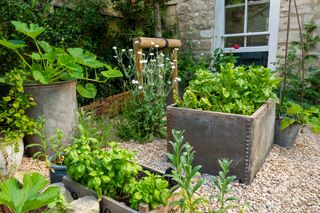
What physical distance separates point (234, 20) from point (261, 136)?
9.30 feet

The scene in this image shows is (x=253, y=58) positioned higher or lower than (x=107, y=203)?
higher

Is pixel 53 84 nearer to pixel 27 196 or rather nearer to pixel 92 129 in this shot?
pixel 92 129

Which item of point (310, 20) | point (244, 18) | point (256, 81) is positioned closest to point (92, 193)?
point (256, 81)

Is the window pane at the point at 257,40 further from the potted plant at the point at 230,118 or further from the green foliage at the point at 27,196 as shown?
the green foliage at the point at 27,196

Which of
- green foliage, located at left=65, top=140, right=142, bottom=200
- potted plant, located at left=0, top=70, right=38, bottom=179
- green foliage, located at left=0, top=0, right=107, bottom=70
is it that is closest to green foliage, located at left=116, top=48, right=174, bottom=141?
potted plant, located at left=0, top=70, right=38, bottom=179

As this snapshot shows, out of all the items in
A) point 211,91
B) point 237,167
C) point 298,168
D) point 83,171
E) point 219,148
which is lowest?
point 298,168

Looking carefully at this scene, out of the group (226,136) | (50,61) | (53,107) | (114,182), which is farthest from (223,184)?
(50,61)

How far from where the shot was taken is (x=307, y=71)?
3430 mm

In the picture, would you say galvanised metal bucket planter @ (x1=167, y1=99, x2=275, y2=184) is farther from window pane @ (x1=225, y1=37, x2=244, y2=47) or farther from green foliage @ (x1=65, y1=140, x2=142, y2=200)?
window pane @ (x1=225, y1=37, x2=244, y2=47)

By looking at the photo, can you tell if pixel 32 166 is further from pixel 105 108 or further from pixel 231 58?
pixel 231 58

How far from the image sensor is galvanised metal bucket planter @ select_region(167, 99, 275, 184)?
1.72m

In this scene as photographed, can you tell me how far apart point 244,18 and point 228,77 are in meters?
2.48

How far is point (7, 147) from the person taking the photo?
5.78 ft

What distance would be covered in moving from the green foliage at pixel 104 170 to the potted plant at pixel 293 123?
1.64m
